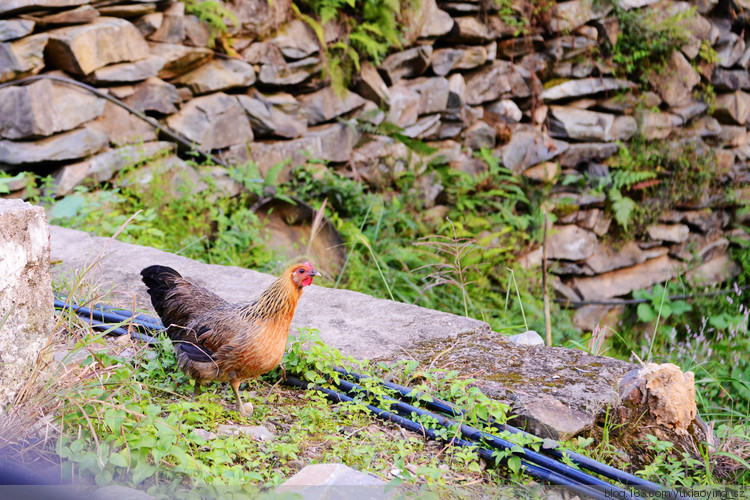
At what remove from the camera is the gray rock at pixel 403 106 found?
776 cm

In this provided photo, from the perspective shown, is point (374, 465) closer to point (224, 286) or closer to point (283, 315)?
point (283, 315)

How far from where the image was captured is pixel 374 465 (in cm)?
242

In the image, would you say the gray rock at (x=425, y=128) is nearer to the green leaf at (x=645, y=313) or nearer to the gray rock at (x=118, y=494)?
the green leaf at (x=645, y=313)

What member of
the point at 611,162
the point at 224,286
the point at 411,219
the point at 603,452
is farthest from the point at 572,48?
the point at 603,452

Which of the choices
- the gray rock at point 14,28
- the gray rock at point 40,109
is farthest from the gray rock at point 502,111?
the gray rock at point 14,28

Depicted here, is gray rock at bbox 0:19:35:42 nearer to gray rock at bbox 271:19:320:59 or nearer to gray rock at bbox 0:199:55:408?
gray rock at bbox 271:19:320:59

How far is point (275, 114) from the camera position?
23.0 feet

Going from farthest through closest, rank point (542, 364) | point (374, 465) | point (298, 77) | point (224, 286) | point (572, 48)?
point (572, 48)
point (298, 77)
point (224, 286)
point (542, 364)
point (374, 465)

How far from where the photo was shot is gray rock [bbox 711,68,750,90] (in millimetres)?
9641

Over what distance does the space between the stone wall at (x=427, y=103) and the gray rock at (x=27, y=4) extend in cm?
1

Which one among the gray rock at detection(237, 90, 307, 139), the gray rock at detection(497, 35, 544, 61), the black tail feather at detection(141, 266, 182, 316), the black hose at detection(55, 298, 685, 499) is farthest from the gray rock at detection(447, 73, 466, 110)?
the black hose at detection(55, 298, 685, 499)

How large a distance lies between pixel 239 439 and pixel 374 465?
0.53 meters

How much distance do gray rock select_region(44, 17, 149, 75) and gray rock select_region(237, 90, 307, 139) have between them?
122cm

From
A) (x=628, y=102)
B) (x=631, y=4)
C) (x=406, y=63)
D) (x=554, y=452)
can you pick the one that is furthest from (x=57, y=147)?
(x=631, y=4)
